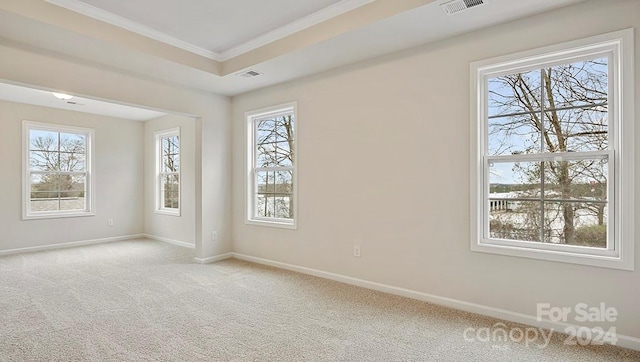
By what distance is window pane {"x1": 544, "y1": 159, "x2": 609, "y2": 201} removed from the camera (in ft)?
7.99

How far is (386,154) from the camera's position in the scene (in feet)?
11.0

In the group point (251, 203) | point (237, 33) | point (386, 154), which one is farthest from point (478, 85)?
point (251, 203)

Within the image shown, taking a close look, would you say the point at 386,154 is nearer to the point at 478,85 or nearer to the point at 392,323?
the point at 478,85

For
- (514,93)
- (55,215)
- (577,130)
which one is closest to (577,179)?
(577,130)

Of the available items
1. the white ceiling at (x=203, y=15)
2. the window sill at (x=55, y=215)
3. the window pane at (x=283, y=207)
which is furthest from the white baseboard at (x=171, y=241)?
the white ceiling at (x=203, y=15)

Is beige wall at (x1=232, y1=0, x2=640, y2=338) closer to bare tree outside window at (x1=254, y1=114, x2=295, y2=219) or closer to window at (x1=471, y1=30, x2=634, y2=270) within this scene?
window at (x1=471, y1=30, x2=634, y2=270)

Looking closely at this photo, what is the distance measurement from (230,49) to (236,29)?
0.51 m

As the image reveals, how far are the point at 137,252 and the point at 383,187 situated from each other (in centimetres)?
431

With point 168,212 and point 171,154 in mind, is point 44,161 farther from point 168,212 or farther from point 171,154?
point 168,212

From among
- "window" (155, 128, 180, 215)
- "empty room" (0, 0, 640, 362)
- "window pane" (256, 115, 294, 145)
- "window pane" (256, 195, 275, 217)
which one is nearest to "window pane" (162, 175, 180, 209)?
"window" (155, 128, 180, 215)

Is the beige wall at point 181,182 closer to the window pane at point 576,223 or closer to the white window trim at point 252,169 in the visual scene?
the white window trim at point 252,169

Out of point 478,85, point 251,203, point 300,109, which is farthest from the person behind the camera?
point 251,203

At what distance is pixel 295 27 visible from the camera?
125 inches

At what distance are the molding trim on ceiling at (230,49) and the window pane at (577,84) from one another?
1.67 meters
